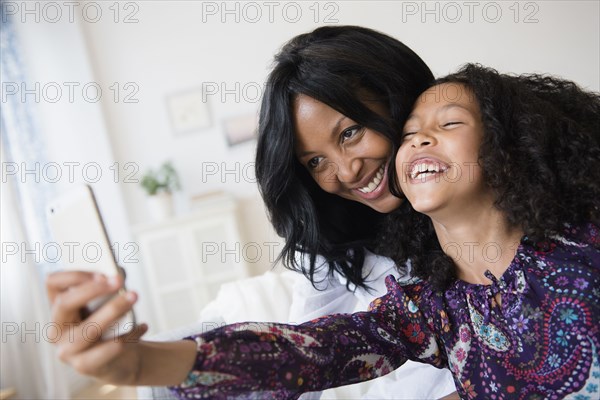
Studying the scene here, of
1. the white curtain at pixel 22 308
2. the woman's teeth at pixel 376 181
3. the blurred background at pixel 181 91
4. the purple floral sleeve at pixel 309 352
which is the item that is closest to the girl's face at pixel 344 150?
the woman's teeth at pixel 376 181

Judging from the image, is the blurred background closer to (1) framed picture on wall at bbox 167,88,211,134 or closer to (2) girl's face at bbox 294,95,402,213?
(1) framed picture on wall at bbox 167,88,211,134

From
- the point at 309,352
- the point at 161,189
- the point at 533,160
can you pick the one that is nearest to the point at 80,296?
the point at 309,352

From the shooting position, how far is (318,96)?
136 centimetres

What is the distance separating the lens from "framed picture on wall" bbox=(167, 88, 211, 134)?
4.75 meters

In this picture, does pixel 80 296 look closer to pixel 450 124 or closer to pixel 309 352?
pixel 309 352

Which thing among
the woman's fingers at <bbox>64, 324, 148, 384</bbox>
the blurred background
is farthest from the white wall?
the woman's fingers at <bbox>64, 324, 148, 384</bbox>

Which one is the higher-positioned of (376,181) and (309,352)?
(376,181)

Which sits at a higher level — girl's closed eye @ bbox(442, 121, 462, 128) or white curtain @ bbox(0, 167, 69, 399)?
girl's closed eye @ bbox(442, 121, 462, 128)

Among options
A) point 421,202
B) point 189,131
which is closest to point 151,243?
point 189,131

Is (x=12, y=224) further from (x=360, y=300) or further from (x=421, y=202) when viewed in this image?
(x=421, y=202)

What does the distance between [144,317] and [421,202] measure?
3.96 metres

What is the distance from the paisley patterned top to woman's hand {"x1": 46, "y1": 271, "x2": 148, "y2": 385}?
0.16m

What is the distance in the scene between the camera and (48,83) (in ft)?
14.3

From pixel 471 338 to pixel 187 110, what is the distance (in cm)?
398
